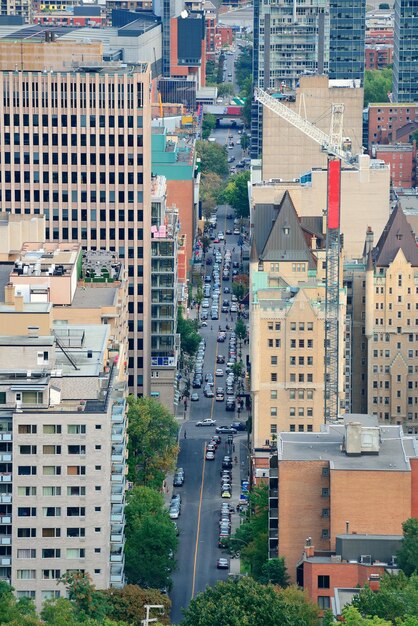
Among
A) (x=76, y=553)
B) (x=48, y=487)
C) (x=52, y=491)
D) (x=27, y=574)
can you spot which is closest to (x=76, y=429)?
(x=48, y=487)

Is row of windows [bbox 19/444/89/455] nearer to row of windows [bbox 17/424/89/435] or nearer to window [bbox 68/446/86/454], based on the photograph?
window [bbox 68/446/86/454]

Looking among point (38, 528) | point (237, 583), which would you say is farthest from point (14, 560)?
point (237, 583)

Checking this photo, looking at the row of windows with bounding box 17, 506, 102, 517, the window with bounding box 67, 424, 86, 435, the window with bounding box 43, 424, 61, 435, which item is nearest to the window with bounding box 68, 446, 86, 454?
the window with bounding box 67, 424, 86, 435

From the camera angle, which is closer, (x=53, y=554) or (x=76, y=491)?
(x=76, y=491)

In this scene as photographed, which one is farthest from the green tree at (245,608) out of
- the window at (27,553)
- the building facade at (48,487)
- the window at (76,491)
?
the window at (27,553)

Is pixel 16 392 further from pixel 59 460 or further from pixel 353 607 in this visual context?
pixel 353 607

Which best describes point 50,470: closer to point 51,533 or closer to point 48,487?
point 48,487
